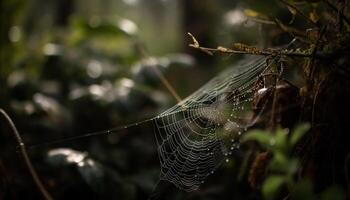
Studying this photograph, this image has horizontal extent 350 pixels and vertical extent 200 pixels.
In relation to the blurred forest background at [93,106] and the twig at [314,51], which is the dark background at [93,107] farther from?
the twig at [314,51]

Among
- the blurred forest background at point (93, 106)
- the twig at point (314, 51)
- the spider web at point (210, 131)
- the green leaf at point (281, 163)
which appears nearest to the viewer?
the green leaf at point (281, 163)

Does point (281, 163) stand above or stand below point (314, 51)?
below

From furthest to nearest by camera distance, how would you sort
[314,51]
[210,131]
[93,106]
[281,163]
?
[93,106] → [210,131] → [314,51] → [281,163]

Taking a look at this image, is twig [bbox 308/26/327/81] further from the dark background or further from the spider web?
the dark background

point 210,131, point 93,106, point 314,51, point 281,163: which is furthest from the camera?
point 93,106

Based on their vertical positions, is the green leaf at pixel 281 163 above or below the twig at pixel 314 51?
below

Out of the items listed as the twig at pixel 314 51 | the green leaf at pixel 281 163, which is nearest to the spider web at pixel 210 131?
the twig at pixel 314 51

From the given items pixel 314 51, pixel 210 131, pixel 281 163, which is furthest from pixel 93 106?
pixel 281 163

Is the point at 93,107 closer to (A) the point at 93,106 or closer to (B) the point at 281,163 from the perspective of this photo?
(A) the point at 93,106

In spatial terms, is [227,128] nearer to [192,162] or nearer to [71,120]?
[192,162]
